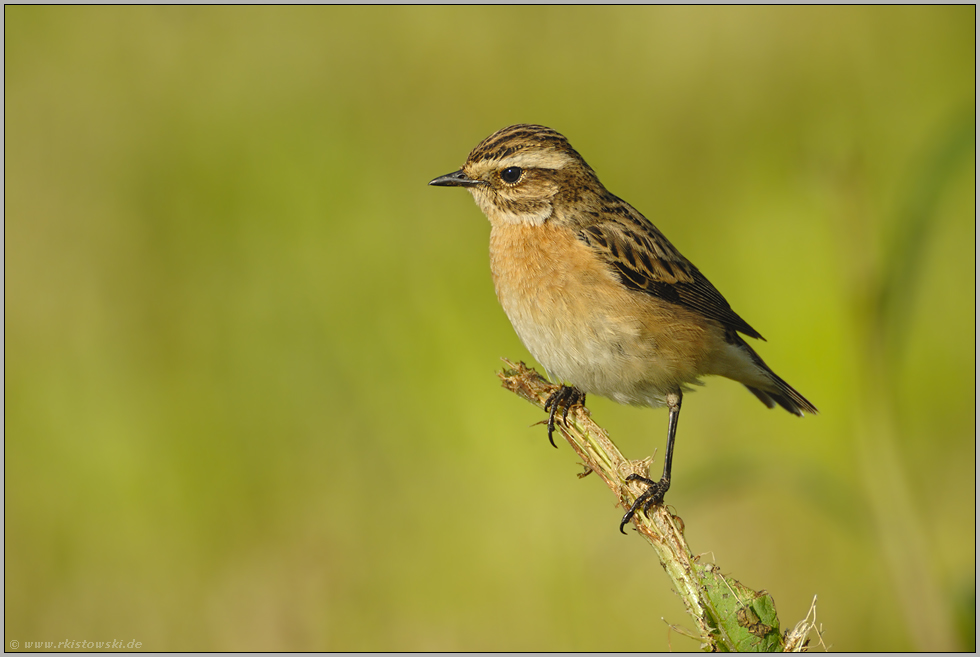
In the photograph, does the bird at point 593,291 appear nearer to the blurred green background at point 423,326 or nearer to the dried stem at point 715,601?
the blurred green background at point 423,326

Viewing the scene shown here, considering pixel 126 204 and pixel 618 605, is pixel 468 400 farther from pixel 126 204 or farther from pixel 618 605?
pixel 126 204

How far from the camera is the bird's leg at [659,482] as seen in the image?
3.19 meters

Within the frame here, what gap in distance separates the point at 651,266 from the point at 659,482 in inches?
57.4

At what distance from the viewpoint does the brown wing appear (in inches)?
207

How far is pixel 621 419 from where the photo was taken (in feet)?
22.5

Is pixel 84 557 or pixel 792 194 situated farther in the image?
pixel 792 194

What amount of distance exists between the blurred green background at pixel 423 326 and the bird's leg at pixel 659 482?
324 mm

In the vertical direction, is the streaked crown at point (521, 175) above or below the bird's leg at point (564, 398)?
above

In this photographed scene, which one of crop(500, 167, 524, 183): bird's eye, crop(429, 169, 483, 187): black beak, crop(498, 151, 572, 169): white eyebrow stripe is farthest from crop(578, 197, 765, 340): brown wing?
crop(429, 169, 483, 187): black beak

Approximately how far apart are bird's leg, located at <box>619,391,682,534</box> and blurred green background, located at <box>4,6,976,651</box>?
1.06 ft

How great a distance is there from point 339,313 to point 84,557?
8.66 feet

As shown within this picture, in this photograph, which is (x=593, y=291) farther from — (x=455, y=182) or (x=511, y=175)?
(x=455, y=182)

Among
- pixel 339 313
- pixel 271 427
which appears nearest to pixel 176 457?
pixel 271 427

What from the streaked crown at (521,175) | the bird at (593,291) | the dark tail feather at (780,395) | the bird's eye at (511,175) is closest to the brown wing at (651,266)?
the bird at (593,291)
